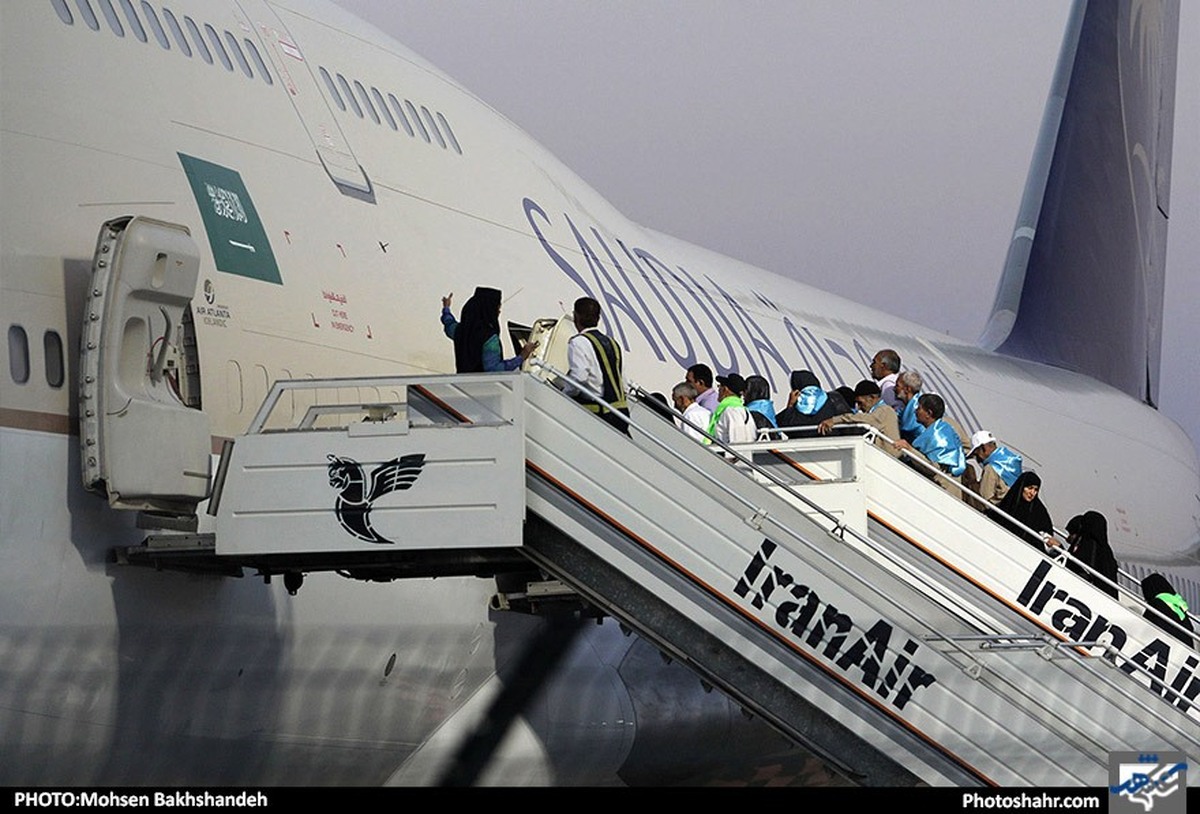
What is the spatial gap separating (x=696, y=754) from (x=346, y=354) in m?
3.80

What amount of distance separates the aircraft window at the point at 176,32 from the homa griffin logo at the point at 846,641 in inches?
143

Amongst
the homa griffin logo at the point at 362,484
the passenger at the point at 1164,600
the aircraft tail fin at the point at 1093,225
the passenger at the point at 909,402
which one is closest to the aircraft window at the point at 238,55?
the homa griffin logo at the point at 362,484

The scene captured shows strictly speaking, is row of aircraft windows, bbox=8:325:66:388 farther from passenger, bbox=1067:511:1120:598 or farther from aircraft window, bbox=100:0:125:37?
passenger, bbox=1067:511:1120:598

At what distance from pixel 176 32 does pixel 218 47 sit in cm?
34

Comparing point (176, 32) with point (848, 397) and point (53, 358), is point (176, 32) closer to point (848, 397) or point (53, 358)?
point (53, 358)

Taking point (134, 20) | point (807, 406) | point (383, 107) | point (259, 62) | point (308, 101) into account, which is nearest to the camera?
point (134, 20)

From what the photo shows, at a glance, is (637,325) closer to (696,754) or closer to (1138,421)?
(696,754)

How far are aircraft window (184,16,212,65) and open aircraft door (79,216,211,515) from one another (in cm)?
143

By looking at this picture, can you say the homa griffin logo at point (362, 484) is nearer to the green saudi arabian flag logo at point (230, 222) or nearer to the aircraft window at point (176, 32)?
the green saudi arabian flag logo at point (230, 222)

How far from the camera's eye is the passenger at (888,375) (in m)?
10.2

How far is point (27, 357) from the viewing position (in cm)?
666

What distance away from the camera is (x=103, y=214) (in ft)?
23.5

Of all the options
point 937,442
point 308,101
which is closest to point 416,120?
point 308,101

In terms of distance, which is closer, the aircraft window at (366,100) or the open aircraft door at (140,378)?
the open aircraft door at (140,378)
